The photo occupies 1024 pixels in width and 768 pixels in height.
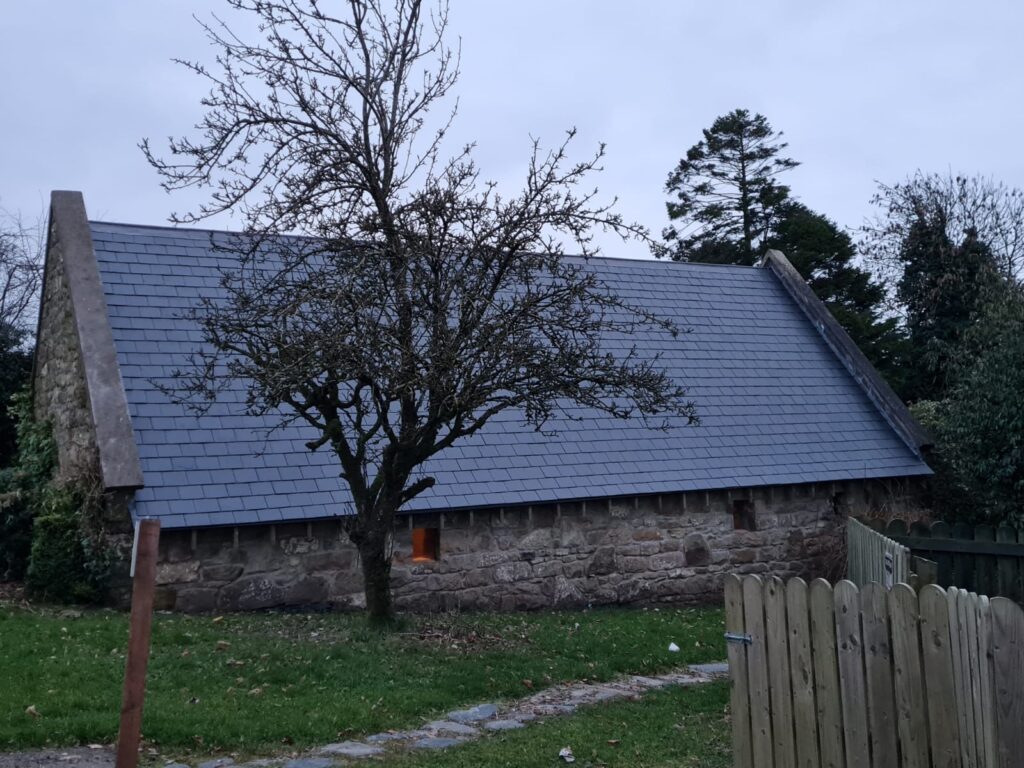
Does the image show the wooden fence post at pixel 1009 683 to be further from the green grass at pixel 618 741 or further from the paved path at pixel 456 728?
the paved path at pixel 456 728

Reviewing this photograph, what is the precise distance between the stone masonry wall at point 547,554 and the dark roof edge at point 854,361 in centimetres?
113

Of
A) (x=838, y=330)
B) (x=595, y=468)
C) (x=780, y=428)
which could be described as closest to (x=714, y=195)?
(x=838, y=330)

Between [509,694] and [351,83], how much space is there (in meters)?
6.45

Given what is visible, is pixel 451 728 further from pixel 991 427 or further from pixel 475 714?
pixel 991 427

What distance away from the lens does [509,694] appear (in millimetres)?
9430

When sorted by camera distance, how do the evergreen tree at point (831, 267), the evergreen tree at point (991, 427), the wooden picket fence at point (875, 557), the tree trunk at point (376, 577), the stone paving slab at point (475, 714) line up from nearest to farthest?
the stone paving slab at point (475, 714)
the wooden picket fence at point (875, 557)
the tree trunk at point (376, 577)
the evergreen tree at point (991, 427)
the evergreen tree at point (831, 267)

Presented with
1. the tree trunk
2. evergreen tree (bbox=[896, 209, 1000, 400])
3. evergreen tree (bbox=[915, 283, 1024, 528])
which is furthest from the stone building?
evergreen tree (bbox=[896, 209, 1000, 400])

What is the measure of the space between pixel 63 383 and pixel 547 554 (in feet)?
24.5

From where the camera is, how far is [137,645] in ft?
14.7

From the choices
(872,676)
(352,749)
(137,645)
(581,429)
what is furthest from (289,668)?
(581,429)

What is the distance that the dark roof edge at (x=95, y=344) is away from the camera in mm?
12290

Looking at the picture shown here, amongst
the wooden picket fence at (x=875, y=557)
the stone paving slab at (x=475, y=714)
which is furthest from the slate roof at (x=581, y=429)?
the stone paving slab at (x=475, y=714)

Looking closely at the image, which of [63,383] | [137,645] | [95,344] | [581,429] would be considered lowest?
[137,645]

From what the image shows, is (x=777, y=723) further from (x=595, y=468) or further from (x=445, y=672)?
(x=595, y=468)
